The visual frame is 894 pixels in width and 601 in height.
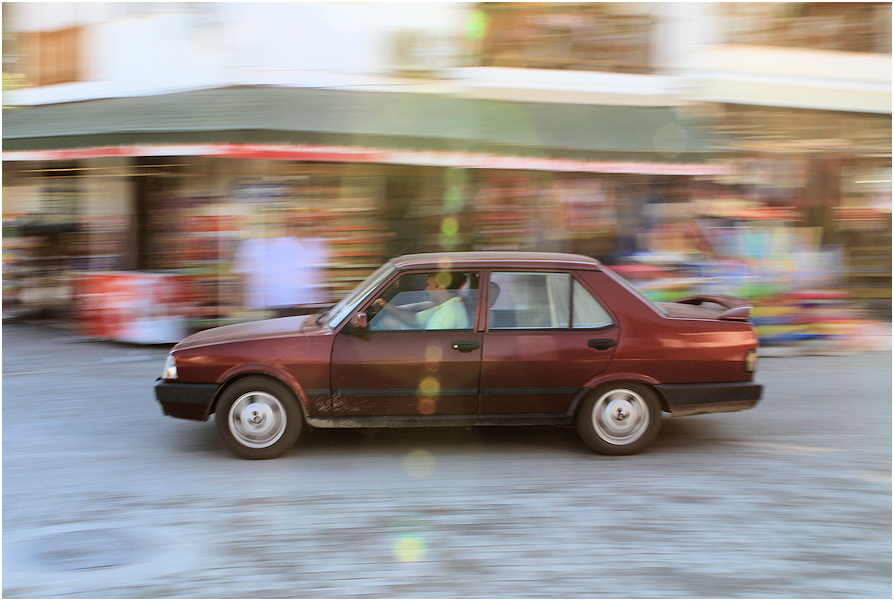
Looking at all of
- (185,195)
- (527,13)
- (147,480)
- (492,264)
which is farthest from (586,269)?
(527,13)

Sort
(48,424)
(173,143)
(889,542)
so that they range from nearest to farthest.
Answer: (889,542), (48,424), (173,143)

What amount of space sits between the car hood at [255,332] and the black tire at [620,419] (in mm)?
1979

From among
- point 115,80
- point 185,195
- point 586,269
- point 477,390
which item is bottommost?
point 477,390

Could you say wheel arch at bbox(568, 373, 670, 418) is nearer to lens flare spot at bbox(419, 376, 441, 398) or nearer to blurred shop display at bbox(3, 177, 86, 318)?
lens flare spot at bbox(419, 376, 441, 398)

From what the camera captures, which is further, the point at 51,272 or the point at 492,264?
the point at 51,272

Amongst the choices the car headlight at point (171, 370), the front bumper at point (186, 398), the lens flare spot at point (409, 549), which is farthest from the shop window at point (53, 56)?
the lens flare spot at point (409, 549)

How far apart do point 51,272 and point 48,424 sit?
6.29m

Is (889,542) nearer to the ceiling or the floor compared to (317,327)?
nearer to the floor

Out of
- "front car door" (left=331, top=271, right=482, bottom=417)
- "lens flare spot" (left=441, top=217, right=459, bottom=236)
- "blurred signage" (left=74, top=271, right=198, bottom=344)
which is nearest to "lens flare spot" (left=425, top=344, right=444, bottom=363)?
"front car door" (left=331, top=271, right=482, bottom=417)

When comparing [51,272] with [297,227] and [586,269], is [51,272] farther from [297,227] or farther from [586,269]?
[586,269]

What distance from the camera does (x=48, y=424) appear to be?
→ 656 cm

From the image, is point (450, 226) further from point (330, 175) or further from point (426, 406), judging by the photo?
point (426, 406)

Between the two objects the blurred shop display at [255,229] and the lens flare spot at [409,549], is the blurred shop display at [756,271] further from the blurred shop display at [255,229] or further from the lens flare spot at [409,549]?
the lens flare spot at [409,549]

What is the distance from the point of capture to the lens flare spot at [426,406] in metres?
5.42
